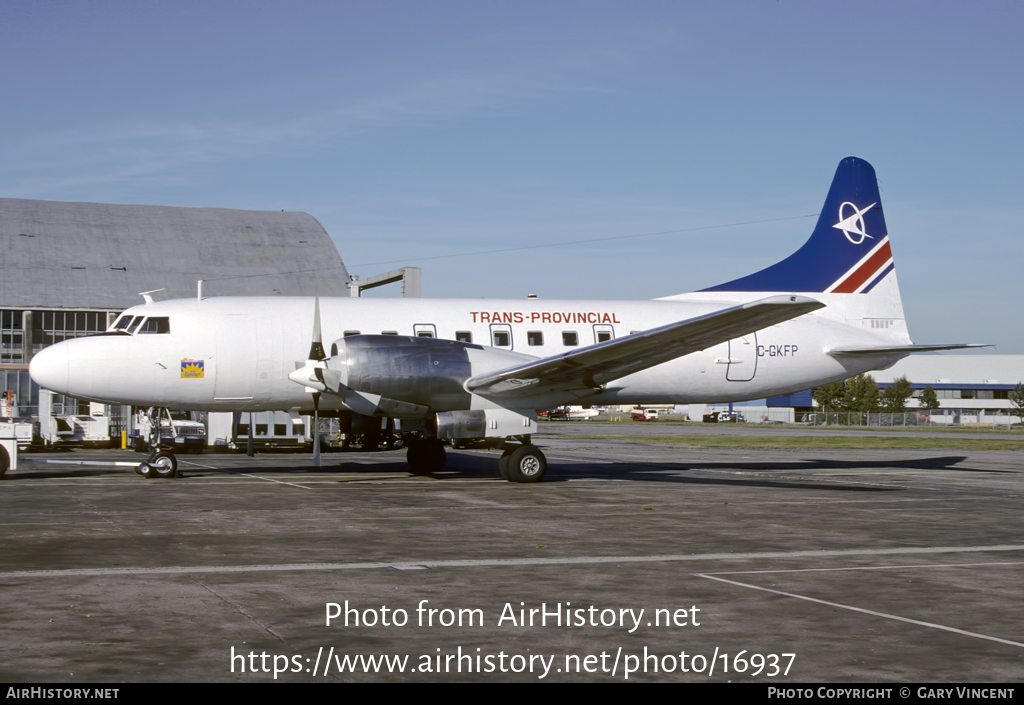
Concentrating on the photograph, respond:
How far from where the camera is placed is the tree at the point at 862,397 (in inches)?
4077

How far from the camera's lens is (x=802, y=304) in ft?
55.3

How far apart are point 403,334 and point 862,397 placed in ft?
304

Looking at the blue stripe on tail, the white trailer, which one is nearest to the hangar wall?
the white trailer

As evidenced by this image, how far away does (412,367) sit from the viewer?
1936 cm

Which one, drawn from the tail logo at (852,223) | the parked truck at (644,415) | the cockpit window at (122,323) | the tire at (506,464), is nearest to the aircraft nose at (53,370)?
the cockpit window at (122,323)

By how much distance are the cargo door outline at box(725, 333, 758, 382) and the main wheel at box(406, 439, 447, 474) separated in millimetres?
7428

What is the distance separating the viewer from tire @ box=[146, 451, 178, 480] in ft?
69.3

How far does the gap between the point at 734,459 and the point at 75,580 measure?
24815mm

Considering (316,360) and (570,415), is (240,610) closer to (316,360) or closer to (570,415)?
(316,360)

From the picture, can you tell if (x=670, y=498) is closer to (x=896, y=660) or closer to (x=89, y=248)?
(x=896, y=660)

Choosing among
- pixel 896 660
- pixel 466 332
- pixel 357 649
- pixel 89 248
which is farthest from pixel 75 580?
pixel 89 248

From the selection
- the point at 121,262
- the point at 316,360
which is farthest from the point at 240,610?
the point at 121,262

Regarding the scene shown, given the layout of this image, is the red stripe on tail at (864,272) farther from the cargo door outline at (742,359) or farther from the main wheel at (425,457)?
the main wheel at (425,457)

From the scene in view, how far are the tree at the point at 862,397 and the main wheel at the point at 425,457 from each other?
3468 inches
